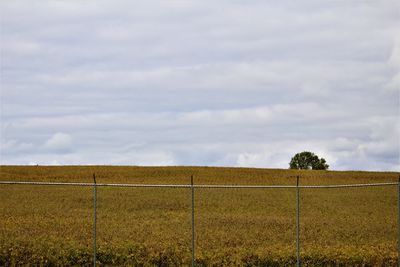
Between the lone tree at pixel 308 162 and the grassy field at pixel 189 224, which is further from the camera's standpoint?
the lone tree at pixel 308 162

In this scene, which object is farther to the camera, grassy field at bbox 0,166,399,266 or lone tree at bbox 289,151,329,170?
lone tree at bbox 289,151,329,170

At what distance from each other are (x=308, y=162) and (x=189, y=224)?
231 ft

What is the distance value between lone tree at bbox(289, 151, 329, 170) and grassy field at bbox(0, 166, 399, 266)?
43.6m

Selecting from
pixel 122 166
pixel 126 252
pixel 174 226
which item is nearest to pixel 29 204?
pixel 174 226

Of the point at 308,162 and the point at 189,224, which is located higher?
the point at 308,162

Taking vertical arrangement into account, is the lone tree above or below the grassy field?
above

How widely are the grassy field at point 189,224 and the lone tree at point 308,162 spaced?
143 ft

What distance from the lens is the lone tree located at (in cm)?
9869

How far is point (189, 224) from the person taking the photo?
30922 mm

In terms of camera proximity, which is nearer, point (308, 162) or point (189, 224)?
point (189, 224)

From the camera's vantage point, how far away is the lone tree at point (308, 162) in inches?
3885

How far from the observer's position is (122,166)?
61.3 m

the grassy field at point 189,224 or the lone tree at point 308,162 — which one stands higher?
the lone tree at point 308,162

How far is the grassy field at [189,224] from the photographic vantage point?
21.1 metres
